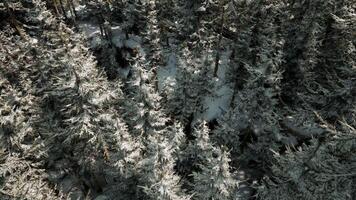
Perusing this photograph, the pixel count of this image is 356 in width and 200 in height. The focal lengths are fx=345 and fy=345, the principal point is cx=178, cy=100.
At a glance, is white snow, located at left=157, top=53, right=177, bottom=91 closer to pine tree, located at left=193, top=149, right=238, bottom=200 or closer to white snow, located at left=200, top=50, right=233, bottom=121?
white snow, located at left=200, top=50, right=233, bottom=121

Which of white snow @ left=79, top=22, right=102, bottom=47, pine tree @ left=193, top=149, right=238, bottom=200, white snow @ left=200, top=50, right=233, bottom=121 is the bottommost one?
white snow @ left=200, top=50, right=233, bottom=121

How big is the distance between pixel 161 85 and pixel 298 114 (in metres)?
17.7

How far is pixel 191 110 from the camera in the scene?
33.2 metres

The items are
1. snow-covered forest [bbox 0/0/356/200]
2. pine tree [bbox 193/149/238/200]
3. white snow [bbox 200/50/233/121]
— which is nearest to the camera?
pine tree [bbox 193/149/238/200]

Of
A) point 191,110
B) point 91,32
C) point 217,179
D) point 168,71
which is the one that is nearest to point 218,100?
point 191,110

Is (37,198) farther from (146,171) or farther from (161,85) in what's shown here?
(161,85)

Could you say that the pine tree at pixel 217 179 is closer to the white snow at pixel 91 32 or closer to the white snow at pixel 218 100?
the white snow at pixel 218 100

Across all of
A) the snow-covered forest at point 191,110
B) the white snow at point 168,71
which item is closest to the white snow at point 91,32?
the snow-covered forest at point 191,110

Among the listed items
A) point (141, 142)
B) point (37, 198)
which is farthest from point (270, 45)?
point (37, 198)

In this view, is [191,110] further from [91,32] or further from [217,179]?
[91,32]

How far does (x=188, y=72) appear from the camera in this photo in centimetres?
3092

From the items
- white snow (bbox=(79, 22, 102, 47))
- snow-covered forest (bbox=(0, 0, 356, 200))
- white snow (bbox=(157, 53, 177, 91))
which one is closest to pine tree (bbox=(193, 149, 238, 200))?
snow-covered forest (bbox=(0, 0, 356, 200))

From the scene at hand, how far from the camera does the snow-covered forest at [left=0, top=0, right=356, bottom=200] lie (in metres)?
21.4

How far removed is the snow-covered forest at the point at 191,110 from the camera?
21359mm
